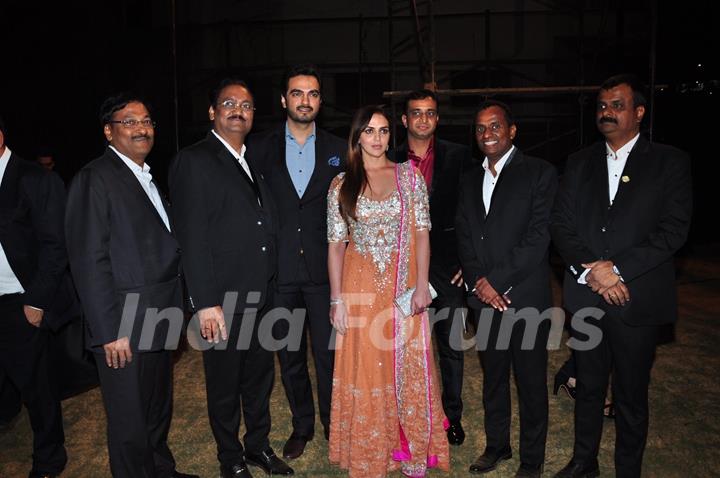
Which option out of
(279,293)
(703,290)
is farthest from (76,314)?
(703,290)

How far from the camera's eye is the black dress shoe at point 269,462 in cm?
310

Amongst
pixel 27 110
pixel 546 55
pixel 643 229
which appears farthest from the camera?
pixel 546 55

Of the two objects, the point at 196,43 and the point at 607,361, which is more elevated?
the point at 196,43

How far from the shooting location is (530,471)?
9.71 feet

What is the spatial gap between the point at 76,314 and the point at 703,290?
682cm

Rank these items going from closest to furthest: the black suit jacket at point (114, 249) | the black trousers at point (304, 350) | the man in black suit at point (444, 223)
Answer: the black suit jacket at point (114, 249)
the black trousers at point (304, 350)
the man in black suit at point (444, 223)

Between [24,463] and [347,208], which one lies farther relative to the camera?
[24,463]

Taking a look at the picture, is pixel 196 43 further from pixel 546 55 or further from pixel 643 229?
pixel 643 229

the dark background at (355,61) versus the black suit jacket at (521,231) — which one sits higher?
the dark background at (355,61)

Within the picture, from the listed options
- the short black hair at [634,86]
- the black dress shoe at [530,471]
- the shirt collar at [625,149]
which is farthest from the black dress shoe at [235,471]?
the short black hair at [634,86]

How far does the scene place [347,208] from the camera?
9.18 feet

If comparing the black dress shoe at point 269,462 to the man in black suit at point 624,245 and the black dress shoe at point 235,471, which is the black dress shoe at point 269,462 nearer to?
the black dress shoe at point 235,471

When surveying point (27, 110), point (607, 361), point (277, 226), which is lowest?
point (607, 361)

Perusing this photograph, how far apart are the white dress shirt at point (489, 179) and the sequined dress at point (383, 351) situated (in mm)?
340
